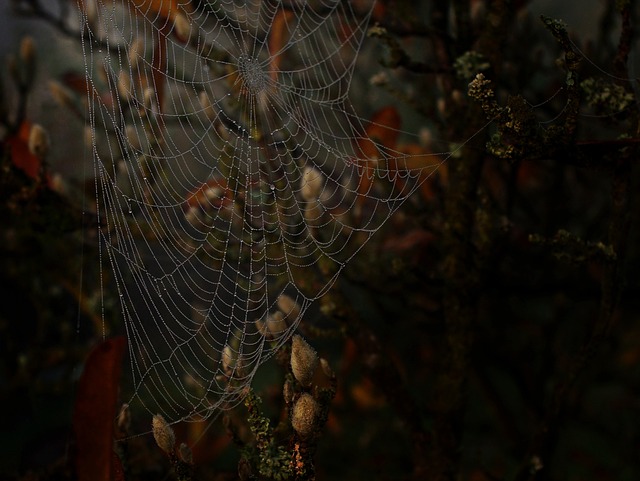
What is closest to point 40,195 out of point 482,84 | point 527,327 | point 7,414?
point 482,84

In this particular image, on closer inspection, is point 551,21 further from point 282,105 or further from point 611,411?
point 611,411

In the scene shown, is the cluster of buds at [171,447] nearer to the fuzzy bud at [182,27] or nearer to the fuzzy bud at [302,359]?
the fuzzy bud at [302,359]

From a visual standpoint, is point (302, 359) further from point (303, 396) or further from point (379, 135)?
point (379, 135)

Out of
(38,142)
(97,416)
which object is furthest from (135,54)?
(97,416)

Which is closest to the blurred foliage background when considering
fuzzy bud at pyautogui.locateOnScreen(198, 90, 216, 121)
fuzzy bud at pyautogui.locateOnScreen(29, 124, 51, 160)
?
fuzzy bud at pyautogui.locateOnScreen(29, 124, 51, 160)

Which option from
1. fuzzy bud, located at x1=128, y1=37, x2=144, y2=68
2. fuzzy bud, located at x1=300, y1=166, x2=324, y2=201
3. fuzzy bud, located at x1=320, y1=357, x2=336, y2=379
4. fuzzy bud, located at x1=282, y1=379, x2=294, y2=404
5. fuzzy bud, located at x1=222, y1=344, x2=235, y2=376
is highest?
fuzzy bud, located at x1=128, y1=37, x2=144, y2=68

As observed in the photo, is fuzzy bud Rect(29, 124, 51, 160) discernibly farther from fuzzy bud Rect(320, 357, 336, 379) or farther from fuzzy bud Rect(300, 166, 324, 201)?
fuzzy bud Rect(320, 357, 336, 379)

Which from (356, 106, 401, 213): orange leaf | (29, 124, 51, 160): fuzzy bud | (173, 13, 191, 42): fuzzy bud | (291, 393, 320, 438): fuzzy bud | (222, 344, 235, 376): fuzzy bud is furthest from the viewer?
(356, 106, 401, 213): orange leaf
